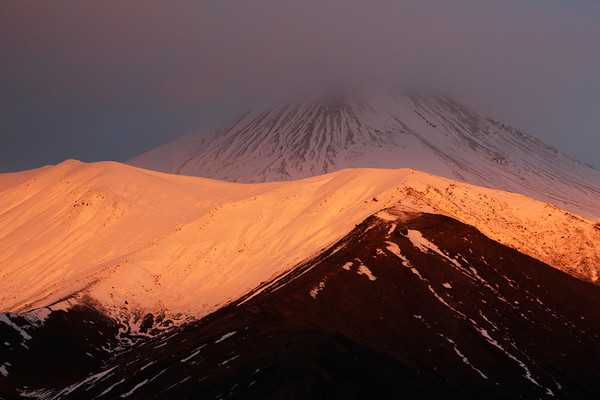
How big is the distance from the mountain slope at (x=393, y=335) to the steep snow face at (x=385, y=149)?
65.9 meters

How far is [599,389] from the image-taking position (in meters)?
21.9

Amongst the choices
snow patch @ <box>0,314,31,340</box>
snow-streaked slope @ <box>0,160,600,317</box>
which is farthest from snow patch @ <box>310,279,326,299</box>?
snow patch @ <box>0,314,31,340</box>

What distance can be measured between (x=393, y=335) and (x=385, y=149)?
9426cm

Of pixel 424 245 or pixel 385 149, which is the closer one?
pixel 424 245

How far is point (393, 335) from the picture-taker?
906 inches

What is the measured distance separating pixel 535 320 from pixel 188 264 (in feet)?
88.4

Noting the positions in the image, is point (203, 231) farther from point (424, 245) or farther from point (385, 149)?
point (385, 149)

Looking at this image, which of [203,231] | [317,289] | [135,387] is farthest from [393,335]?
[203,231]

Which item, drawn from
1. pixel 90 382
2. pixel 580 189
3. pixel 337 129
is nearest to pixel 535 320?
pixel 90 382

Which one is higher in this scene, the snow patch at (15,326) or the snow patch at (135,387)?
the snow patch at (15,326)

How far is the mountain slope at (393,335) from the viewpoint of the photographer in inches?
721

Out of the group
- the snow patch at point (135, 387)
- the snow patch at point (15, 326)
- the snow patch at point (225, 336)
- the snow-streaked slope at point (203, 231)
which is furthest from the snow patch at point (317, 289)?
the snow patch at point (15, 326)

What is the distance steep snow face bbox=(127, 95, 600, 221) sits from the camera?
10475 cm

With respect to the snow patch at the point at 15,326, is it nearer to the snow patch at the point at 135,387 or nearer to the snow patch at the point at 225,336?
the snow patch at the point at 135,387
